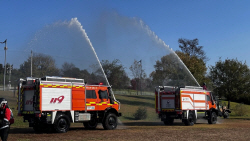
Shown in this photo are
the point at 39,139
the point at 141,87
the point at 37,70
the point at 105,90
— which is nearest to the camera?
the point at 39,139

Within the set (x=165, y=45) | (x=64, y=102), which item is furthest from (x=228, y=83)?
(x=64, y=102)

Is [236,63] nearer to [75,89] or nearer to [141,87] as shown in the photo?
[141,87]

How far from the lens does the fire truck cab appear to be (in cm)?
2205

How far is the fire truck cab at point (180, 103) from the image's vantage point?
72.3 feet

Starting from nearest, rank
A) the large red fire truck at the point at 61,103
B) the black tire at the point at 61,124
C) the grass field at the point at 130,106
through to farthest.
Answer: the large red fire truck at the point at 61,103, the black tire at the point at 61,124, the grass field at the point at 130,106

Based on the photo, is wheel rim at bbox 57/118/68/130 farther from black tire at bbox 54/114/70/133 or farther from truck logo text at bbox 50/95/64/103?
truck logo text at bbox 50/95/64/103

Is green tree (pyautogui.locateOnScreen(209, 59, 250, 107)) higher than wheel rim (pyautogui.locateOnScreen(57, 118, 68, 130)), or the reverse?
green tree (pyautogui.locateOnScreen(209, 59, 250, 107))

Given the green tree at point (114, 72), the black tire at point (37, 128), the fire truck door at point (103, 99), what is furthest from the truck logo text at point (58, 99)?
the green tree at point (114, 72)

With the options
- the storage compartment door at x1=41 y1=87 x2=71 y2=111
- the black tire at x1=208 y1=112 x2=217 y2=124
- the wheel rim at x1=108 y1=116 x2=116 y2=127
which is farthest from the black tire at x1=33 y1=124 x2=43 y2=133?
the black tire at x1=208 y1=112 x2=217 y2=124

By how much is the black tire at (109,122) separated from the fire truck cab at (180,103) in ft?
16.9

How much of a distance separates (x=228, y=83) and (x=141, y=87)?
47.4 feet

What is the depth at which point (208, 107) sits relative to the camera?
80.1ft

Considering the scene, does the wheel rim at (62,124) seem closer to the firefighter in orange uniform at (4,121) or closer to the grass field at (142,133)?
the grass field at (142,133)

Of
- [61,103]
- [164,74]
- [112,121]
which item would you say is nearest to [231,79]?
[164,74]
